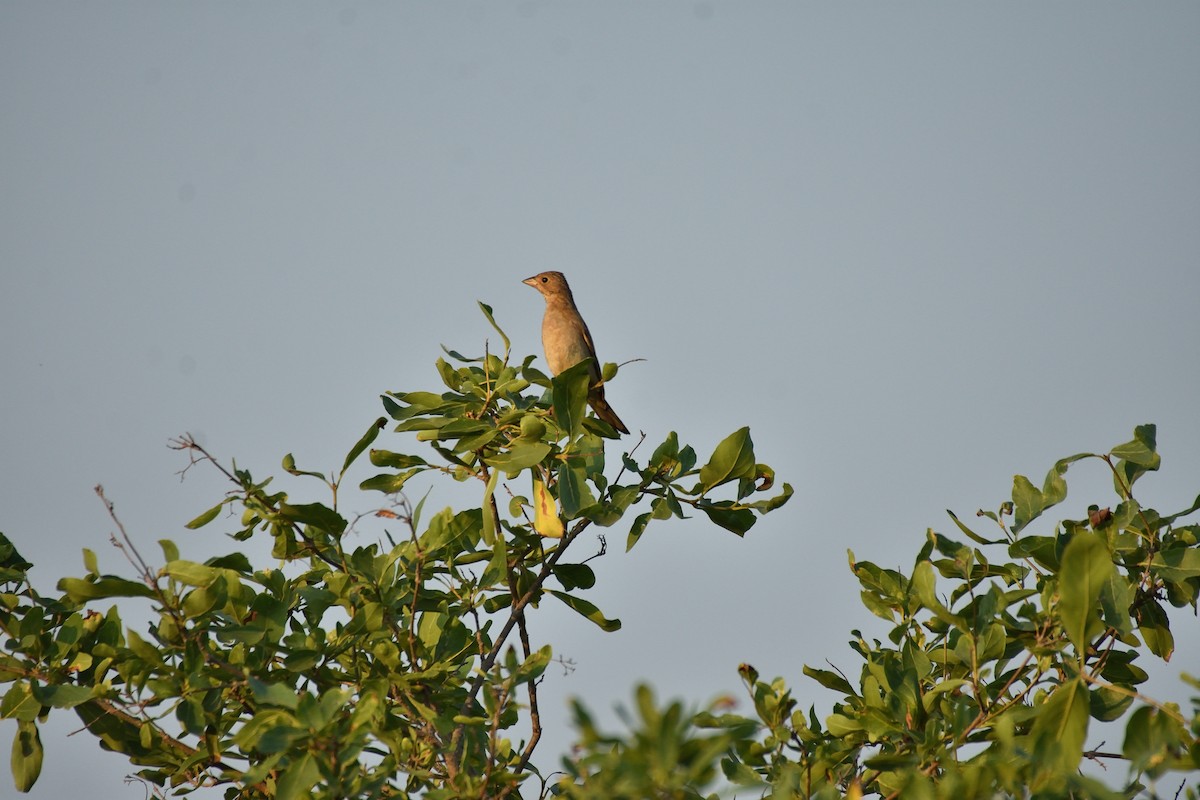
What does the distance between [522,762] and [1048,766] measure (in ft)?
6.55

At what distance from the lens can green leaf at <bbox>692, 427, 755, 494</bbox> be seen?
13.9 ft

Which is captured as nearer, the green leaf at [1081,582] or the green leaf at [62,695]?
the green leaf at [1081,582]

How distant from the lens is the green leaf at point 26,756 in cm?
393

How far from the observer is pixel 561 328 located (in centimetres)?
846

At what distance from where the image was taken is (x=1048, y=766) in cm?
262

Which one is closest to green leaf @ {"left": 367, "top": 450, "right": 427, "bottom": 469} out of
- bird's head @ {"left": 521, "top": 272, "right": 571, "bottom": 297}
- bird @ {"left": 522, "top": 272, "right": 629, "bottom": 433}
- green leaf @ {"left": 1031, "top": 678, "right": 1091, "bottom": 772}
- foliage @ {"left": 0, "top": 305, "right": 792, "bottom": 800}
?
foliage @ {"left": 0, "top": 305, "right": 792, "bottom": 800}

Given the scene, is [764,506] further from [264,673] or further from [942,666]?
[264,673]

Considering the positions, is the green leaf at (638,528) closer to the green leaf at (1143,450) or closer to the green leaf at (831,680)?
the green leaf at (831,680)

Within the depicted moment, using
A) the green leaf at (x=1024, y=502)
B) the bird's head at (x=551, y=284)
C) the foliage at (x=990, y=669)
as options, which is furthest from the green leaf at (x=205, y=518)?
the bird's head at (x=551, y=284)

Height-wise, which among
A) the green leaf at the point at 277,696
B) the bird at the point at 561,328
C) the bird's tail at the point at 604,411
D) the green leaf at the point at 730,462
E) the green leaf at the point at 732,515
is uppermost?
the bird at the point at 561,328

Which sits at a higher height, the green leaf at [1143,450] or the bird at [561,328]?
the bird at [561,328]

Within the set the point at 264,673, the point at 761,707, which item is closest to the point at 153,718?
the point at 264,673

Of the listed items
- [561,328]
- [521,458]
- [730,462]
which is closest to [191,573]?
[521,458]

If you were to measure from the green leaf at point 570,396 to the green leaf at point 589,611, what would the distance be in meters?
0.72
